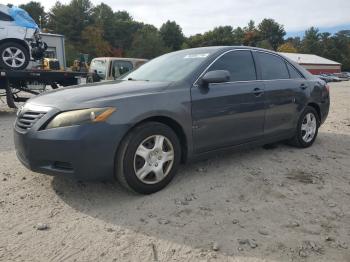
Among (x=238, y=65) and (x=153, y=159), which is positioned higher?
(x=238, y=65)

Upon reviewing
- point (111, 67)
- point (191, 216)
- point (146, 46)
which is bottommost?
point (191, 216)

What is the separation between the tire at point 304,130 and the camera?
5824mm

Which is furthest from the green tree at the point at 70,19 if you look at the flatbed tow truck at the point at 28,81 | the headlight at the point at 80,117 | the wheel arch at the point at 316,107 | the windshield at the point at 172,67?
the headlight at the point at 80,117

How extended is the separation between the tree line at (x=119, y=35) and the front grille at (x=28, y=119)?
48146 millimetres

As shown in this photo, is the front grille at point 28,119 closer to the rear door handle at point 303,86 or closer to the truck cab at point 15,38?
the rear door handle at point 303,86

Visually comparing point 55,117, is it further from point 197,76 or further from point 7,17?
point 7,17

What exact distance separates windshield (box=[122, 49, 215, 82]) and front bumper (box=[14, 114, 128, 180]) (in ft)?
3.73

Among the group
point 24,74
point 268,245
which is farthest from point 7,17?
point 268,245

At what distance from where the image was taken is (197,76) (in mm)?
4297

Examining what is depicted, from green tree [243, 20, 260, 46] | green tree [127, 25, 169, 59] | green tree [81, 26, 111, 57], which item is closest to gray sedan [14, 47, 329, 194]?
green tree [81, 26, 111, 57]

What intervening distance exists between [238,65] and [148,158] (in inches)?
75.4

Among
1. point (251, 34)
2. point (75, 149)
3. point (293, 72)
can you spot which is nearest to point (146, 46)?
point (251, 34)

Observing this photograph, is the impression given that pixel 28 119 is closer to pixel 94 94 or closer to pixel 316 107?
pixel 94 94

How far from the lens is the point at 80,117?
11.3 ft
